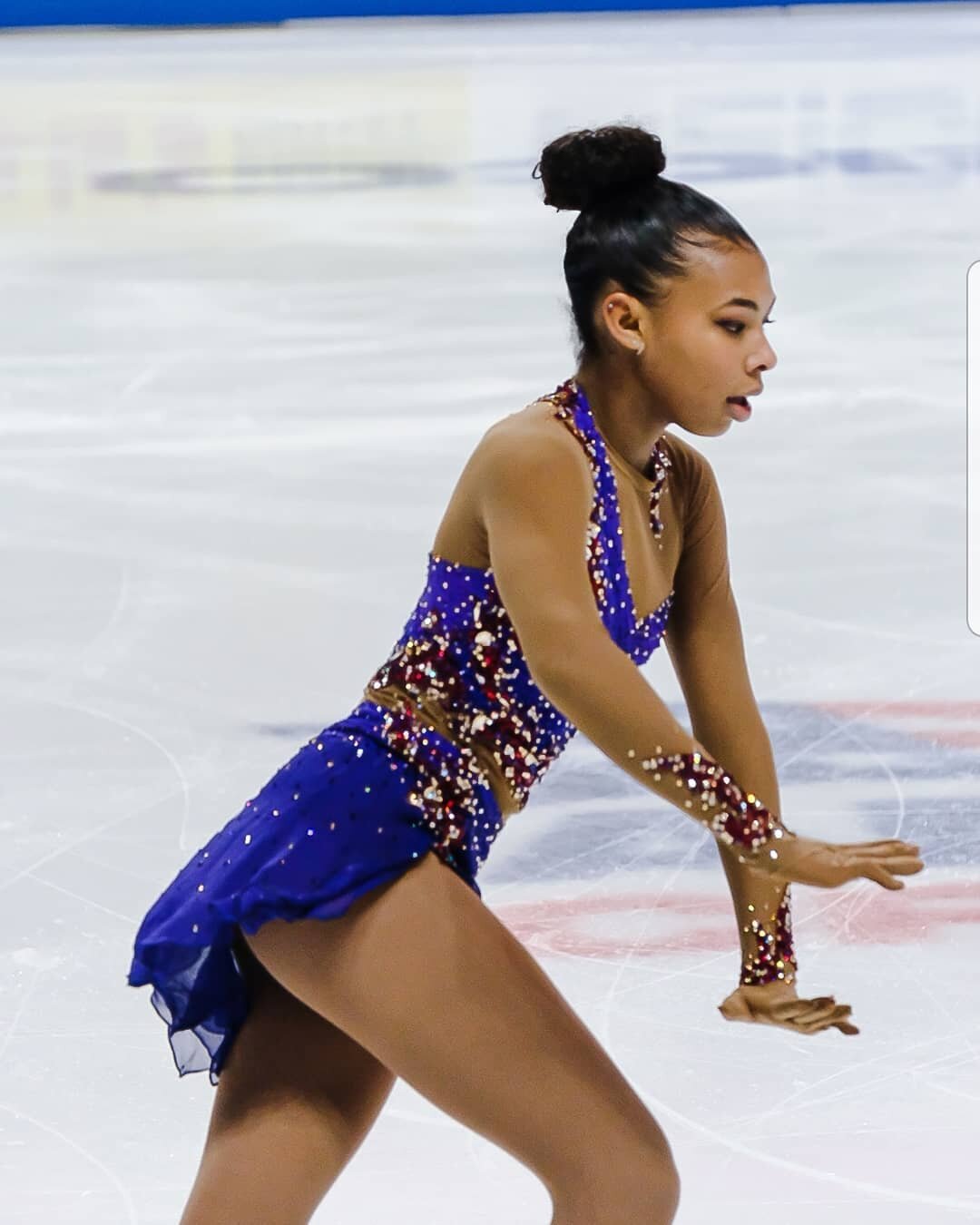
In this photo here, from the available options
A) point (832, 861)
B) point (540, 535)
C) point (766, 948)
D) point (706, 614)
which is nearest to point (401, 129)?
point (706, 614)

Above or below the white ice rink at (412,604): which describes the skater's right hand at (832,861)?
above

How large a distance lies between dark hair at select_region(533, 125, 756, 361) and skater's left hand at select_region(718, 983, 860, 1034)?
0.58 m

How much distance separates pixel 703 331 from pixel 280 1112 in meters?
0.74

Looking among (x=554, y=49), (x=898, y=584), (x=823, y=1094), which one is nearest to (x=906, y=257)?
(x=898, y=584)

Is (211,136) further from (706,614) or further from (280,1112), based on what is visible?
(280,1112)

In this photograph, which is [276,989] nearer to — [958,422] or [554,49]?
[958,422]

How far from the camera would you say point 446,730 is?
73.9 inches

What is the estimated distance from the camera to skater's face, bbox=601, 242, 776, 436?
188 centimetres

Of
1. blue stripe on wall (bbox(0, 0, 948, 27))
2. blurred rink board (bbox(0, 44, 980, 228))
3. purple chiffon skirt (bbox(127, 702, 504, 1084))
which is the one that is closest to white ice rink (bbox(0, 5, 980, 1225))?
blurred rink board (bbox(0, 44, 980, 228))

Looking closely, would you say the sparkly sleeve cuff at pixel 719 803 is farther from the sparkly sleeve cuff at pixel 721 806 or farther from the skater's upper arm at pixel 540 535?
the skater's upper arm at pixel 540 535

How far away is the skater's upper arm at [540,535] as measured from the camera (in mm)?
1749

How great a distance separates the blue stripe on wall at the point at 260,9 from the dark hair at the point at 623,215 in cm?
2208

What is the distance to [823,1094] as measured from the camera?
272cm

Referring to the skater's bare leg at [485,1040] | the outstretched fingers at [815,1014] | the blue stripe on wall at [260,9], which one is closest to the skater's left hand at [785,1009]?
the outstretched fingers at [815,1014]
